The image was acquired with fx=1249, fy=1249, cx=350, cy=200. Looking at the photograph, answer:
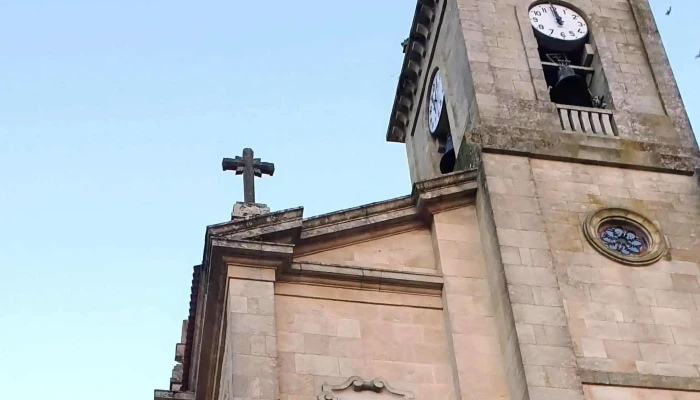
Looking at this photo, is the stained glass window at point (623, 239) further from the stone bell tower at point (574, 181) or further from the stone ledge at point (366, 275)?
the stone ledge at point (366, 275)

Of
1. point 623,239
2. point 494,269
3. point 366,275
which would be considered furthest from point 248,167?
point 623,239

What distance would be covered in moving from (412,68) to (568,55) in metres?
3.55

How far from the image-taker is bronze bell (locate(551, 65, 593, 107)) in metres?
19.8

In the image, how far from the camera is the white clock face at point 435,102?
844 inches

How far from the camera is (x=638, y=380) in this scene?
15219 millimetres

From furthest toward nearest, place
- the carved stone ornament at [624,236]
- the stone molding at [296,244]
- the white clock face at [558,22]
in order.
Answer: the white clock face at [558,22] < the carved stone ornament at [624,236] < the stone molding at [296,244]

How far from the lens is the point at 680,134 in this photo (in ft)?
61.9

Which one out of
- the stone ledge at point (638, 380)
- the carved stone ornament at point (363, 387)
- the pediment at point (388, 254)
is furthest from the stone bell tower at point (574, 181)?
the pediment at point (388, 254)

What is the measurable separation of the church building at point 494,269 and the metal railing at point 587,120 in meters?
Result: 0.03

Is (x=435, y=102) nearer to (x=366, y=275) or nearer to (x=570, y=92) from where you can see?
(x=570, y=92)

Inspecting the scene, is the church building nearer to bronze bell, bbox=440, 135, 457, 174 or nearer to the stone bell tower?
the stone bell tower

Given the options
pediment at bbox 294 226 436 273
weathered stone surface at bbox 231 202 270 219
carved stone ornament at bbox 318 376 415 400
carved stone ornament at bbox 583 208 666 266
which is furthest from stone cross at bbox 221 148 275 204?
carved stone ornament at bbox 583 208 666 266

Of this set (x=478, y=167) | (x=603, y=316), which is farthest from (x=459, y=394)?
(x=478, y=167)

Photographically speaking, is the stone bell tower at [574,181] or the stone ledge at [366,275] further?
the stone ledge at [366,275]
